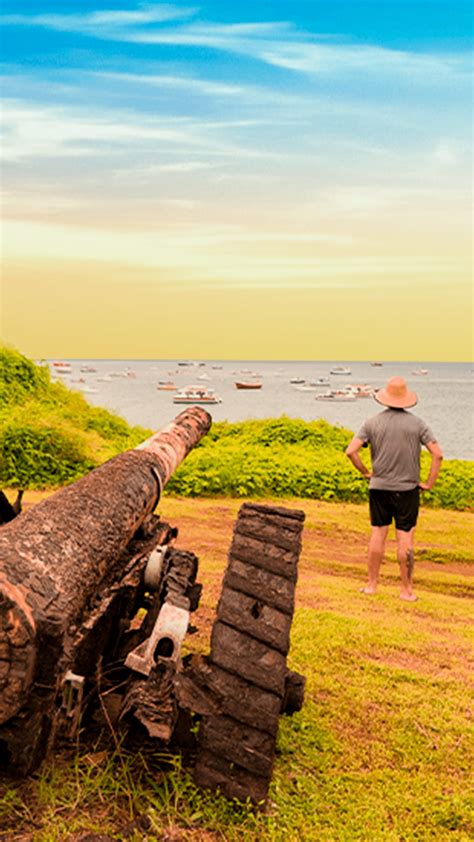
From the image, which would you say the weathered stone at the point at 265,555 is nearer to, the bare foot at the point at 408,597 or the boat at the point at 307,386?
the bare foot at the point at 408,597

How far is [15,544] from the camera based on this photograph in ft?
12.1

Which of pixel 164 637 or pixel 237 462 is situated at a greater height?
pixel 164 637

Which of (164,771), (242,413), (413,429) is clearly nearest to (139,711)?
(164,771)

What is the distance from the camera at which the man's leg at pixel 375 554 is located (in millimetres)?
8406

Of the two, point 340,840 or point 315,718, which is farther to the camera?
point 315,718

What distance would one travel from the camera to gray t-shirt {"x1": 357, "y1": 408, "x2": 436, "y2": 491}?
325 inches

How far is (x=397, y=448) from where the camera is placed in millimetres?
8242

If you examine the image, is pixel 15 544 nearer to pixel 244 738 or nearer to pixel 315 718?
pixel 244 738

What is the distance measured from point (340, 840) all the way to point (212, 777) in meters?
0.65

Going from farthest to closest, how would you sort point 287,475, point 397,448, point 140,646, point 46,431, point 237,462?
point 237,462 → point 46,431 → point 287,475 → point 397,448 → point 140,646

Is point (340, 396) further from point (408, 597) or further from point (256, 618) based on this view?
point (256, 618)

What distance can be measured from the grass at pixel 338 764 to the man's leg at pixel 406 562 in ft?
0.71

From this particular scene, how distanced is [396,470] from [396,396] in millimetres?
787

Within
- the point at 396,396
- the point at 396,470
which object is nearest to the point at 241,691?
the point at 396,470
